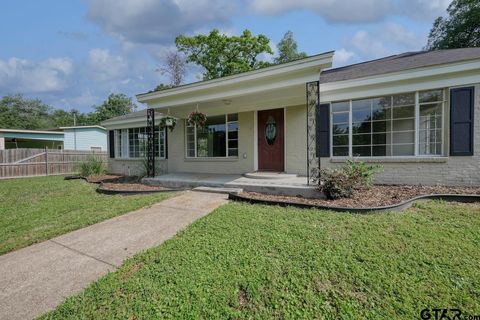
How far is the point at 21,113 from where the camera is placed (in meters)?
40.1

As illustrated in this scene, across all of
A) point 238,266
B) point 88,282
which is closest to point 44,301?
point 88,282

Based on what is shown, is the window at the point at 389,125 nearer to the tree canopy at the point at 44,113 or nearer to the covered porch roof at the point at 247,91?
the covered porch roof at the point at 247,91

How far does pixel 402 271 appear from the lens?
8.38 ft

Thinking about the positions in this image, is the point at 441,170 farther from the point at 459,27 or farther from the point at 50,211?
the point at 459,27

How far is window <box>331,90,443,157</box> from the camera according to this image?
620 centimetres

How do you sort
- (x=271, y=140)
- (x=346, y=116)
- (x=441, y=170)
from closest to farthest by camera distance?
(x=441, y=170) → (x=346, y=116) → (x=271, y=140)

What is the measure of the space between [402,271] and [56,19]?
452 inches

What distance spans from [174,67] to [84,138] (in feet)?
37.2

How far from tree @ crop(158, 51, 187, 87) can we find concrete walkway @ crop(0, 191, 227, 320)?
70.2 ft

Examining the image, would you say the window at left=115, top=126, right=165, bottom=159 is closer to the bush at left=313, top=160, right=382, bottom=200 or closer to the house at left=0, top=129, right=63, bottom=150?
the bush at left=313, top=160, right=382, bottom=200

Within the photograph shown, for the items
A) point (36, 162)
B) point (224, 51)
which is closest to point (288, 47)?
point (224, 51)

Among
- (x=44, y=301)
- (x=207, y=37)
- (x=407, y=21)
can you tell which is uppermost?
(x=207, y=37)

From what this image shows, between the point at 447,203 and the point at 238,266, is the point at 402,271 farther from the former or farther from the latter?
the point at 447,203

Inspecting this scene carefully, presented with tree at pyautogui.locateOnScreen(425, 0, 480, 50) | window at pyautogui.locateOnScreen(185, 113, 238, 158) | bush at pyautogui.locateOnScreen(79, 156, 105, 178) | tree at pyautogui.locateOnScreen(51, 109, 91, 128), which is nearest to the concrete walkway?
window at pyautogui.locateOnScreen(185, 113, 238, 158)
